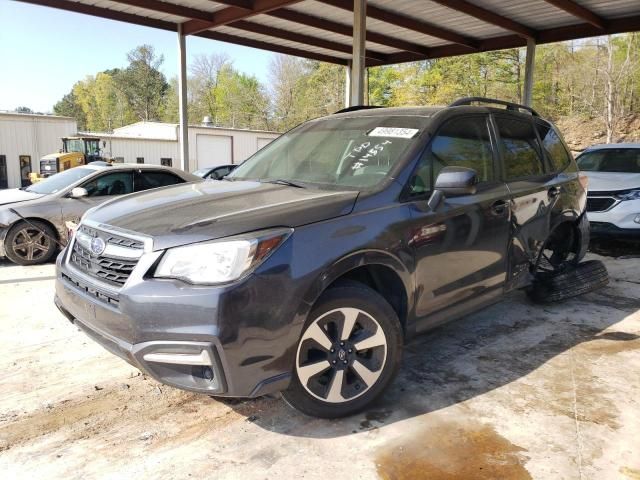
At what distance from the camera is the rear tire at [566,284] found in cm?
471

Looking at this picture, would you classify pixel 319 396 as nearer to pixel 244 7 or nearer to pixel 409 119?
pixel 409 119

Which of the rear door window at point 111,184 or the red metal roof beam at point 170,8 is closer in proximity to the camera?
the rear door window at point 111,184

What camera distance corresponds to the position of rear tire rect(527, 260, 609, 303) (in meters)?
4.71

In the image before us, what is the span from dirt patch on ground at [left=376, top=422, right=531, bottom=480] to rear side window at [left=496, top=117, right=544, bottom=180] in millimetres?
1984

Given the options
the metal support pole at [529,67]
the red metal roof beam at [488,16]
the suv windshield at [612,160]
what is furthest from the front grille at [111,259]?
the metal support pole at [529,67]

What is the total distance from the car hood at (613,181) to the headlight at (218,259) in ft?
21.7

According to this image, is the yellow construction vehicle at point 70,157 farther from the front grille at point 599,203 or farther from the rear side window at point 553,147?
the rear side window at point 553,147

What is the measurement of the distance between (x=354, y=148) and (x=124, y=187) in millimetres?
5194

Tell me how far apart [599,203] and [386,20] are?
6999mm

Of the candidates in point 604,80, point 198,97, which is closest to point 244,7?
point 604,80

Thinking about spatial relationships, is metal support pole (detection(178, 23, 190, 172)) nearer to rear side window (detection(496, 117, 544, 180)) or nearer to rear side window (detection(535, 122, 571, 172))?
rear side window (detection(535, 122, 571, 172))

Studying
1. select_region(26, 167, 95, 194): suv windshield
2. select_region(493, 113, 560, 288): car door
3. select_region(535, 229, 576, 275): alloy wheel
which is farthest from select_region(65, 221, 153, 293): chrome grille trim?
select_region(26, 167, 95, 194): suv windshield

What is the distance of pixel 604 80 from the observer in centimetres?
3881

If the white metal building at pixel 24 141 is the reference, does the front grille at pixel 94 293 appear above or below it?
below
